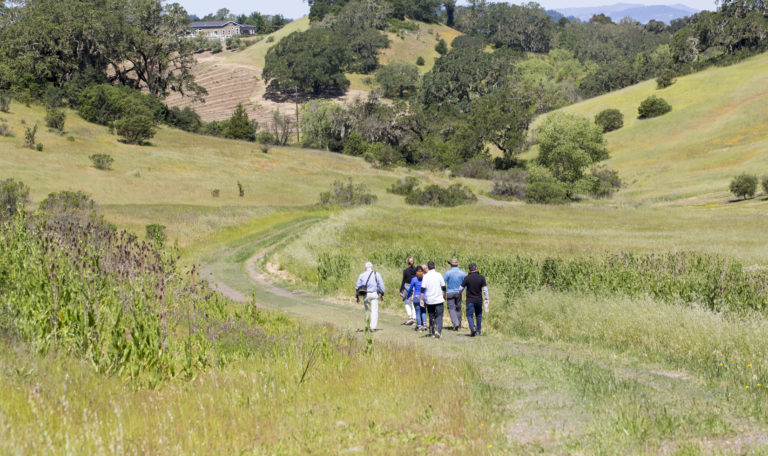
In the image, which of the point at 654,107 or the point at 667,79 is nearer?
the point at 654,107

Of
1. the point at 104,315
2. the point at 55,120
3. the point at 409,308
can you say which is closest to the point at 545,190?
the point at 409,308

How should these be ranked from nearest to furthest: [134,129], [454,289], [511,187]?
[454,289] → [511,187] → [134,129]

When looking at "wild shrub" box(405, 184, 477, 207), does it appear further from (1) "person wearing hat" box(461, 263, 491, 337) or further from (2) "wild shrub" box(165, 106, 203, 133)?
(2) "wild shrub" box(165, 106, 203, 133)

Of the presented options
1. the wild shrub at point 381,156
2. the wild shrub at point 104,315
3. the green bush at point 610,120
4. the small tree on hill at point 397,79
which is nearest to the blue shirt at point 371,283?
the wild shrub at point 104,315

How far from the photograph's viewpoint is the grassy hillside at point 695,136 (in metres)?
73.1

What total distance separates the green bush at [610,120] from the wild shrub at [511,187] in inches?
1511

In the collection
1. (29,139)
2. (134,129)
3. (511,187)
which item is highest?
(134,129)

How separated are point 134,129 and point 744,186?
237 ft

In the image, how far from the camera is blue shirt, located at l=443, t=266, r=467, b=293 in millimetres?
16562

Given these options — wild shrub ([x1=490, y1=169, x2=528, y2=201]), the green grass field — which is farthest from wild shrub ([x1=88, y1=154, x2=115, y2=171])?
wild shrub ([x1=490, y1=169, x2=528, y2=201])

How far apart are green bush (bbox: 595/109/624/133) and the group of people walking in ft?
345

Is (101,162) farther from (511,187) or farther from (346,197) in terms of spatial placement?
(511,187)

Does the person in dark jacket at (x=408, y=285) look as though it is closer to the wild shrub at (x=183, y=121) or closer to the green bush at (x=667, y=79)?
the wild shrub at (x=183, y=121)

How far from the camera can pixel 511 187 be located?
79.8 m
